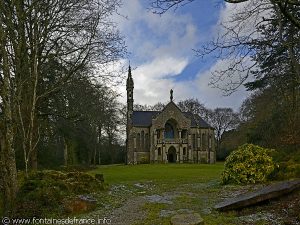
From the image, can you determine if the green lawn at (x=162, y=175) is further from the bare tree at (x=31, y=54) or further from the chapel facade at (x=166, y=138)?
the chapel facade at (x=166, y=138)

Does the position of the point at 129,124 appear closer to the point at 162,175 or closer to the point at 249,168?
the point at 162,175

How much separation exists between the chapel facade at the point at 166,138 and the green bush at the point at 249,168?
42.6m

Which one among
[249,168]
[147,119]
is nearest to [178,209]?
[249,168]

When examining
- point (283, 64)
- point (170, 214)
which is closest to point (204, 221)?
point (170, 214)

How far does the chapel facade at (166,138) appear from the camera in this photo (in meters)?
58.6

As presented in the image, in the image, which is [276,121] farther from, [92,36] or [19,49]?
[19,49]

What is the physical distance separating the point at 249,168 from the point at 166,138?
45.2m

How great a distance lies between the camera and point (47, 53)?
47.8ft

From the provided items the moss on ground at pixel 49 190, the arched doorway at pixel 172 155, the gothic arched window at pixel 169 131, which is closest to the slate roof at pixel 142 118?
the gothic arched window at pixel 169 131

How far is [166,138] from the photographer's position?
59938 millimetres

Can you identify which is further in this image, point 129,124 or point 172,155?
point 172,155

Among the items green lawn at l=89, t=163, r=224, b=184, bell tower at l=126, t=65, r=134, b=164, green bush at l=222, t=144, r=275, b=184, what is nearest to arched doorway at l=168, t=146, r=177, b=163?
bell tower at l=126, t=65, r=134, b=164

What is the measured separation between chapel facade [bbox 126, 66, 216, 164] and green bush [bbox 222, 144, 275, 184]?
140ft

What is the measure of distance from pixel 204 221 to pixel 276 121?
1759cm
